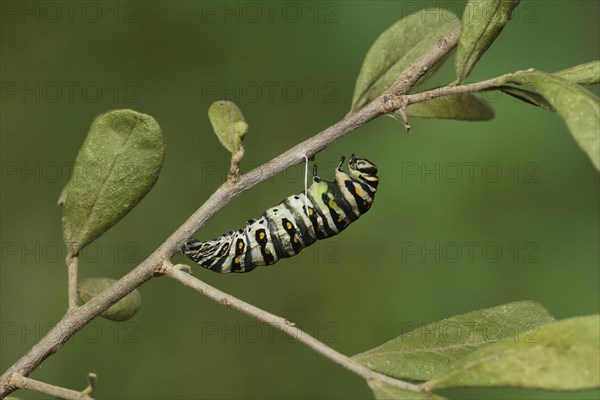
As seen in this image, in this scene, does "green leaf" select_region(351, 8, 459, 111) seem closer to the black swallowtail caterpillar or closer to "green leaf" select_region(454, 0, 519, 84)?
the black swallowtail caterpillar

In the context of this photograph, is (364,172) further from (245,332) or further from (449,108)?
(245,332)

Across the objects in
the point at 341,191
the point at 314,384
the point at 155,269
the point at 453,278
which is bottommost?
the point at 314,384

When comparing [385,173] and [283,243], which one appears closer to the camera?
[283,243]

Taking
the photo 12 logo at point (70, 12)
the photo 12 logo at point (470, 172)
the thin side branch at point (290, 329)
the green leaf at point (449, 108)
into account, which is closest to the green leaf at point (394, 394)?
the thin side branch at point (290, 329)

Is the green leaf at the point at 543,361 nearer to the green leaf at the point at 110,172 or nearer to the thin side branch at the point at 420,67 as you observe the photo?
the thin side branch at the point at 420,67

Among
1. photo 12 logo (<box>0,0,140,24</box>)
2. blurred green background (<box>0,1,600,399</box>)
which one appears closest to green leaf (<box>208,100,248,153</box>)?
blurred green background (<box>0,1,600,399</box>)

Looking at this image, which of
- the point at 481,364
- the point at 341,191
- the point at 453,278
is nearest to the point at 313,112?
the point at 453,278

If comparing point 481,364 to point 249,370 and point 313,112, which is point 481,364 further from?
point 313,112
